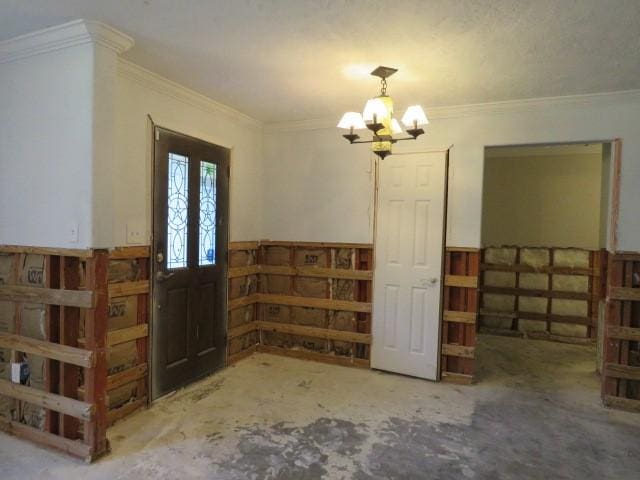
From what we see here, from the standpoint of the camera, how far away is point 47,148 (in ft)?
7.77

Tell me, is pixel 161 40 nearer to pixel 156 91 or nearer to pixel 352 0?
pixel 156 91

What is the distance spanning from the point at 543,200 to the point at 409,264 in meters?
3.12

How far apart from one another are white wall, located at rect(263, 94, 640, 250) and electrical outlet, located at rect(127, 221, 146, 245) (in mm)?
1645

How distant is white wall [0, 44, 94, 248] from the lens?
2.26 m


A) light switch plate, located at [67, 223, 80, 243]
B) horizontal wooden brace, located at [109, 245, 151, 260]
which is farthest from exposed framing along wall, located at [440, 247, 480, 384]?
light switch plate, located at [67, 223, 80, 243]

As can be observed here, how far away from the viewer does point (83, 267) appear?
2531 mm

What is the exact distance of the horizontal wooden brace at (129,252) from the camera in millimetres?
2750

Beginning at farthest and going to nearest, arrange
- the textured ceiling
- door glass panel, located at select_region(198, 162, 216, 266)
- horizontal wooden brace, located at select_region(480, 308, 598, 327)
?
horizontal wooden brace, located at select_region(480, 308, 598, 327) < door glass panel, located at select_region(198, 162, 216, 266) < the textured ceiling

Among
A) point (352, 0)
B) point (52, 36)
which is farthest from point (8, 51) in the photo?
point (352, 0)

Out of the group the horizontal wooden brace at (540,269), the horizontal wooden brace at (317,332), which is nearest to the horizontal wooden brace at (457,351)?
the horizontal wooden brace at (317,332)

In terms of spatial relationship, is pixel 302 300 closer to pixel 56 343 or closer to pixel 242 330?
pixel 242 330

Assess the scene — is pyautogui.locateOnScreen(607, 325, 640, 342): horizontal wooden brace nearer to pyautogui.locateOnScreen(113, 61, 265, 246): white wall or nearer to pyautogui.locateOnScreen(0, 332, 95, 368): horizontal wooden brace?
pyautogui.locateOnScreen(113, 61, 265, 246): white wall

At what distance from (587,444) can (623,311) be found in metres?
1.16

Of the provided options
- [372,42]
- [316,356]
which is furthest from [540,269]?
[372,42]
